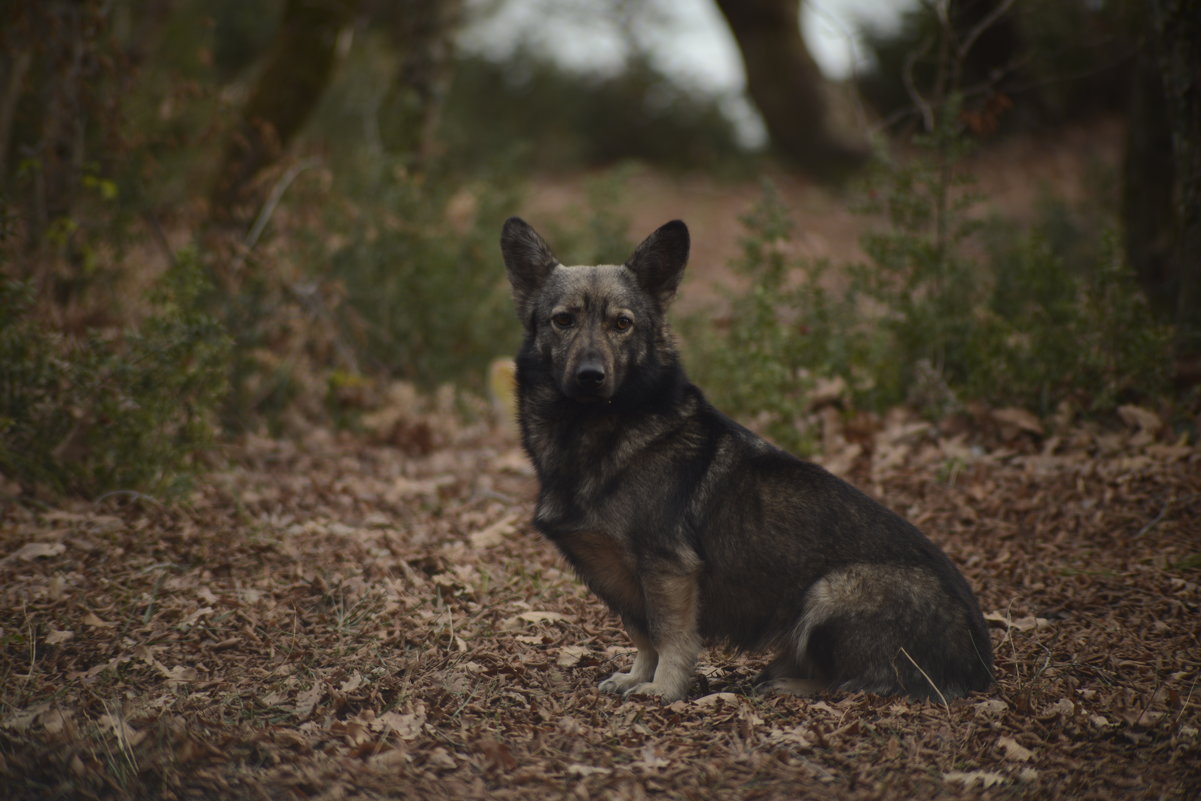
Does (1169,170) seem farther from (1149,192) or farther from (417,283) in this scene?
(417,283)

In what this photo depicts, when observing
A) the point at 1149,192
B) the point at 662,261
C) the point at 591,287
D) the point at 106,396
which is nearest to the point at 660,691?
the point at 591,287

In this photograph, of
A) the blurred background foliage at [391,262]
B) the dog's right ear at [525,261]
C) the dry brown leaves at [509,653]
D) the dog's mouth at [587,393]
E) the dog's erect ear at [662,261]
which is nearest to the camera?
the dry brown leaves at [509,653]

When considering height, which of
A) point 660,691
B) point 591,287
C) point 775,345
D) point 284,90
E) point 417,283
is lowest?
point 660,691

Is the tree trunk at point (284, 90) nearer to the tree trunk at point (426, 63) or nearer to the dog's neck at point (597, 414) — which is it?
the tree trunk at point (426, 63)

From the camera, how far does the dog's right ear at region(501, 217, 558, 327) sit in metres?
5.07

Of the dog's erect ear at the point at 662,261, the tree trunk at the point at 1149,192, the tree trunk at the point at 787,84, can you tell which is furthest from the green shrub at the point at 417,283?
the tree trunk at the point at 787,84

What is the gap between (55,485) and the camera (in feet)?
19.9

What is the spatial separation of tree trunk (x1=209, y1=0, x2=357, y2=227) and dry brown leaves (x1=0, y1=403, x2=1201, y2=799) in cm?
350

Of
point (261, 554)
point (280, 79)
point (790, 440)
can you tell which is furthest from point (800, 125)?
Answer: point (261, 554)

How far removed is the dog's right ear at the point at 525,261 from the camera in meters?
5.07

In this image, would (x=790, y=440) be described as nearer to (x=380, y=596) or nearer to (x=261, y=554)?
(x=380, y=596)

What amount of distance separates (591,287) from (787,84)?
559 inches

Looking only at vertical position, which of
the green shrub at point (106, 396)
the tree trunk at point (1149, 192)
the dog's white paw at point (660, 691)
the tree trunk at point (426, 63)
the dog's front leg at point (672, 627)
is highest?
the tree trunk at point (426, 63)

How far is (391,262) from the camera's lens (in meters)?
9.71
